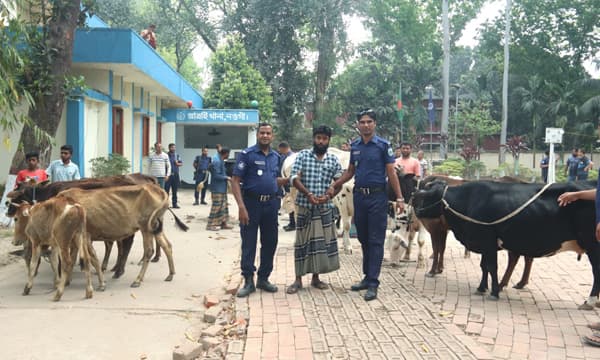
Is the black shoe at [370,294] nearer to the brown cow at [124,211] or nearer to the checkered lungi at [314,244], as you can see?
the checkered lungi at [314,244]

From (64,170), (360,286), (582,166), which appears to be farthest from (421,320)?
(582,166)

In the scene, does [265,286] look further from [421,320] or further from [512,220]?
[512,220]

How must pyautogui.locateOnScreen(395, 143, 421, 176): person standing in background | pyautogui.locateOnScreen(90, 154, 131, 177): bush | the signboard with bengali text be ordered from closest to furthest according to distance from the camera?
1. pyautogui.locateOnScreen(395, 143, 421, 176): person standing in background
2. pyautogui.locateOnScreen(90, 154, 131, 177): bush
3. the signboard with bengali text

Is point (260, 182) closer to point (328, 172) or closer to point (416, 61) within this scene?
point (328, 172)

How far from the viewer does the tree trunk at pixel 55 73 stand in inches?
408

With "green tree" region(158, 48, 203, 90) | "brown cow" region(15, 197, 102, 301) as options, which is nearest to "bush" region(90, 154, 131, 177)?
"brown cow" region(15, 197, 102, 301)

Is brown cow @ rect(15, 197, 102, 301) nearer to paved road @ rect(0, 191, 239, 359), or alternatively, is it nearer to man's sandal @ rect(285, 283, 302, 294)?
paved road @ rect(0, 191, 239, 359)

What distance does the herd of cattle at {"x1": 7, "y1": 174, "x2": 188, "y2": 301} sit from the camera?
6086 mm

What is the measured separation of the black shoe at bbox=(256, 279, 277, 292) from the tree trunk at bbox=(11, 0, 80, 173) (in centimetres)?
614

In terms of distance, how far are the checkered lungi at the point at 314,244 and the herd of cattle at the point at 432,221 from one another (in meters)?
1.62

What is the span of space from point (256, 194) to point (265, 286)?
1.08 meters

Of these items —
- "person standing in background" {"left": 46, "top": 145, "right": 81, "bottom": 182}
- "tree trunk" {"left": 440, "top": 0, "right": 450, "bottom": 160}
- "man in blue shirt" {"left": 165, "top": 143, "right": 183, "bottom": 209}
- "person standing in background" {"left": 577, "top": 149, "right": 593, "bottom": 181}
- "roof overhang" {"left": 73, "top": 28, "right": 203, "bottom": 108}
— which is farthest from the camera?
"tree trunk" {"left": 440, "top": 0, "right": 450, "bottom": 160}

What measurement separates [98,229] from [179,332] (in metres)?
2.08

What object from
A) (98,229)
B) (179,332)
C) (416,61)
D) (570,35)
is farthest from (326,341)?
(570,35)
